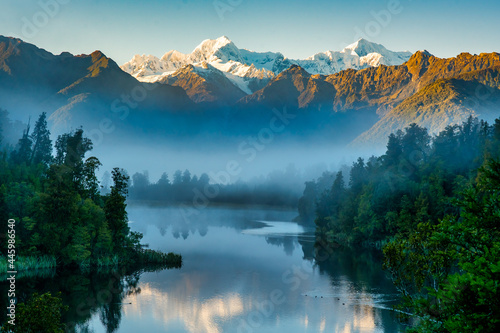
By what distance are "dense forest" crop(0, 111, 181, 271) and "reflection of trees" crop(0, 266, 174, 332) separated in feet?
13.9

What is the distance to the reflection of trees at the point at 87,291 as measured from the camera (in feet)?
153

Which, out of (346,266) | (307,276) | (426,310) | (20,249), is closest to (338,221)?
(346,266)

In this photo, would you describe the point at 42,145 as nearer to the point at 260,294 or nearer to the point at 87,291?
the point at 87,291

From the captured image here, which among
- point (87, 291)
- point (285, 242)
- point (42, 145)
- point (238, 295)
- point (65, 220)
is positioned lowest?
point (238, 295)

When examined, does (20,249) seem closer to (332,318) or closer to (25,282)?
(25,282)

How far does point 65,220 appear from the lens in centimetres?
6969

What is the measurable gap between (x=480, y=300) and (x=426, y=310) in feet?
15.8

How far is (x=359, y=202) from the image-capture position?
12450 centimetres

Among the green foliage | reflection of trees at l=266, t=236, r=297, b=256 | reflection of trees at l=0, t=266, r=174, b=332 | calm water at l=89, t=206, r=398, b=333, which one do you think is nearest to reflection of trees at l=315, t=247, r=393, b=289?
calm water at l=89, t=206, r=398, b=333

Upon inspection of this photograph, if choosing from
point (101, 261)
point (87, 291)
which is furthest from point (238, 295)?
point (101, 261)

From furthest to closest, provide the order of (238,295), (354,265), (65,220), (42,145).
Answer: (42,145)
(354,265)
(65,220)
(238,295)

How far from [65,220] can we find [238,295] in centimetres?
3235

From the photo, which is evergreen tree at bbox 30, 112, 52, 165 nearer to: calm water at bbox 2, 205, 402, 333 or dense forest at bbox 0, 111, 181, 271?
dense forest at bbox 0, 111, 181, 271

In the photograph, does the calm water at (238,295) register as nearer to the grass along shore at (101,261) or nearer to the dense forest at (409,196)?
the grass along shore at (101,261)
